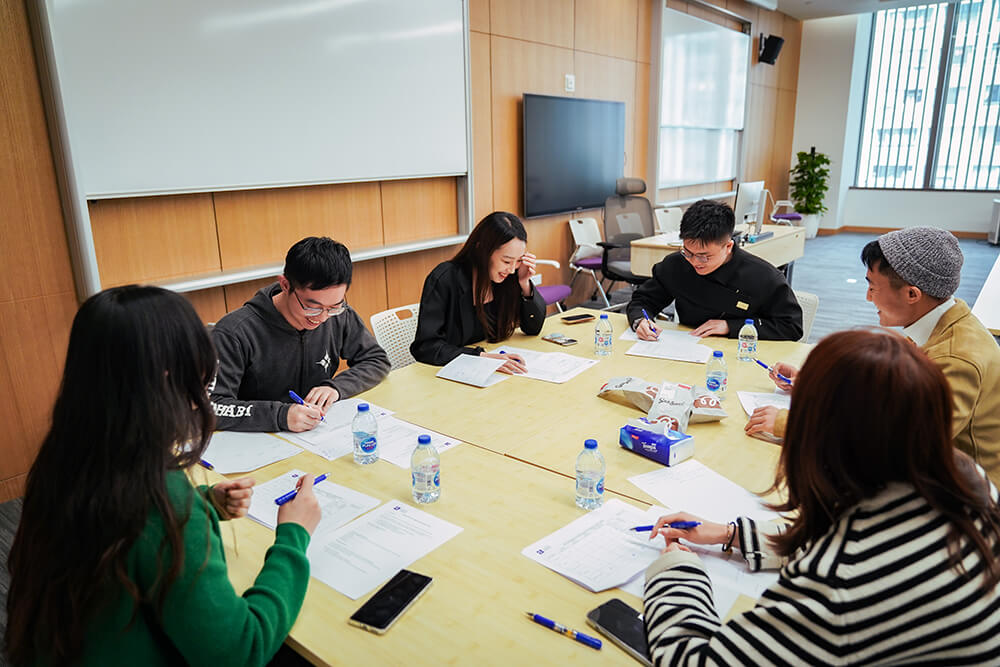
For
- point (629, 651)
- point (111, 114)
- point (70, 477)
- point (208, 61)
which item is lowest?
point (629, 651)

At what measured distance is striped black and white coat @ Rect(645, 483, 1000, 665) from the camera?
837 millimetres

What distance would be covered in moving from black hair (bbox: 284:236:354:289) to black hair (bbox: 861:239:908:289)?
160cm

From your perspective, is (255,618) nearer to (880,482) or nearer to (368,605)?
(368,605)

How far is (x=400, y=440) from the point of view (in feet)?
6.22

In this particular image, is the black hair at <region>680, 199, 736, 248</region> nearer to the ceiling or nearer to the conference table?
the conference table

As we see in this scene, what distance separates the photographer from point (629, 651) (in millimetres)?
1074

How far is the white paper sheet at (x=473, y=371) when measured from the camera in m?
2.41

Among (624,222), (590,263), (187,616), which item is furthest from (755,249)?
(187,616)

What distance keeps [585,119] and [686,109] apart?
79.4 inches

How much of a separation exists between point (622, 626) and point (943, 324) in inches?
53.6

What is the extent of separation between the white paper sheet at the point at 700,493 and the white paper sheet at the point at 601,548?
0.08 m

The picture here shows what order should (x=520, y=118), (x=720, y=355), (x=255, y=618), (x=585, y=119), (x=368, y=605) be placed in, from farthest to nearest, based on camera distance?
(x=585, y=119) < (x=520, y=118) < (x=720, y=355) < (x=368, y=605) < (x=255, y=618)

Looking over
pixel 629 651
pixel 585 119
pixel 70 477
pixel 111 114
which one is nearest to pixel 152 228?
pixel 111 114

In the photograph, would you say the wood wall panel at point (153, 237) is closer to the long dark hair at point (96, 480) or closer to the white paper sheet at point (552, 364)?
the white paper sheet at point (552, 364)
